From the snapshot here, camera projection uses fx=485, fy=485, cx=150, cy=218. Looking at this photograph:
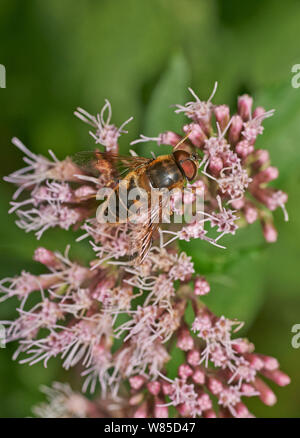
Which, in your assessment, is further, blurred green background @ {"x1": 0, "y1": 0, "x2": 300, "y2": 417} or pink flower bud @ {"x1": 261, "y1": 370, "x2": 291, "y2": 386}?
blurred green background @ {"x1": 0, "y1": 0, "x2": 300, "y2": 417}

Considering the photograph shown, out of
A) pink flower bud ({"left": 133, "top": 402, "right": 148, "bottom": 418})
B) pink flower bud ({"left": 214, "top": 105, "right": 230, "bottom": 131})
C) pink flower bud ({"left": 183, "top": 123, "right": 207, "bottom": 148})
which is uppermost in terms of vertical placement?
pink flower bud ({"left": 214, "top": 105, "right": 230, "bottom": 131})

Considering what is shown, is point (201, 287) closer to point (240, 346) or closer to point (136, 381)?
point (240, 346)

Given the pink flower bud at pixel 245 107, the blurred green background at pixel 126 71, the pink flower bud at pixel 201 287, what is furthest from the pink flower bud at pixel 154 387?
the pink flower bud at pixel 245 107

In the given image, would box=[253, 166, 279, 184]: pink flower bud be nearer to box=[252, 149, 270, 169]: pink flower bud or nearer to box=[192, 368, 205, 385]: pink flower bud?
box=[252, 149, 270, 169]: pink flower bud

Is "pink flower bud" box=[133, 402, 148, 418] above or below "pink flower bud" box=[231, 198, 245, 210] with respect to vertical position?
below

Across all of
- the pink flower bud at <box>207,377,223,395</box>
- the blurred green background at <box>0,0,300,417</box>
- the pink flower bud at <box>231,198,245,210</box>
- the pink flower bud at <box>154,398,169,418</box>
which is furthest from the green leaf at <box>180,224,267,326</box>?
the pink flower bud at <box>154,398,169,418</box>

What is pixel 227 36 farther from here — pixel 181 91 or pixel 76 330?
pixel 76 330
